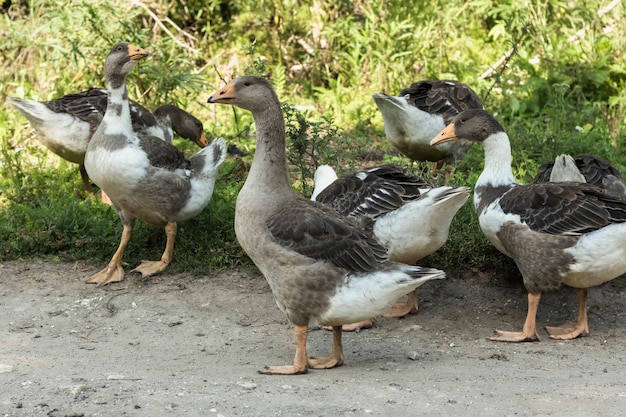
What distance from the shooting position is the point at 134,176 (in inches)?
286

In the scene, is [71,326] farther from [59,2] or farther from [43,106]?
[59,2]

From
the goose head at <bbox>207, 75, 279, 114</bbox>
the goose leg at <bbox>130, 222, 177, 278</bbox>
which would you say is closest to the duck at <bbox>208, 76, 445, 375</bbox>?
the goose head at <bbox>207, 75, 279, 114</bbox>

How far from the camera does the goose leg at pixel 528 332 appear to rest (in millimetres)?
6203

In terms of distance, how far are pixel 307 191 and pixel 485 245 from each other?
5.83ft

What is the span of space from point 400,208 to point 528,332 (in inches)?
50.0

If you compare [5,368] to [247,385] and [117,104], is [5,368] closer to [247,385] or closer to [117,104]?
[247,385]

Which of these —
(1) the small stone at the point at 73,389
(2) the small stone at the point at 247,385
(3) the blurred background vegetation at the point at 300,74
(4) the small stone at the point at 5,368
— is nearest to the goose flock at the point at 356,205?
(2) the small stone at the point at 247,385

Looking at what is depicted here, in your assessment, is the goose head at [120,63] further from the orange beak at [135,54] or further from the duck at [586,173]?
the duck at [586,173]

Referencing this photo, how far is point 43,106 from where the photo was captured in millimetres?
8672

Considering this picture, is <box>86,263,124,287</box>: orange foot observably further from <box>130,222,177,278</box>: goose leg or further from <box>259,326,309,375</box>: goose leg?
<box>259,326,309,375</box>: goose leg

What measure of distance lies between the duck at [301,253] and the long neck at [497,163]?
1694 mm

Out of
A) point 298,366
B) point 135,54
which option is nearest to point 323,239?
point 298,366

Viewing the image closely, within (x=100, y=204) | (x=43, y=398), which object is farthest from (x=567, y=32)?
(x=43, y=398)

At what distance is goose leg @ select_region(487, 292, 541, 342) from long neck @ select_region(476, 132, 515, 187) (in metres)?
1.01
